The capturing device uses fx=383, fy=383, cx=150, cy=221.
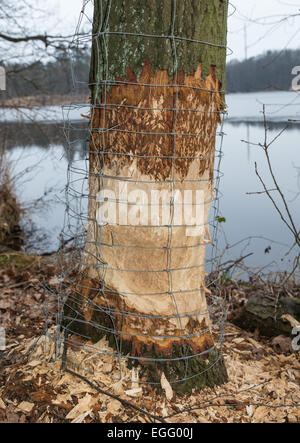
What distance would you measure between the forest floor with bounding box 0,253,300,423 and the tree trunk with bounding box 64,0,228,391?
0.11m

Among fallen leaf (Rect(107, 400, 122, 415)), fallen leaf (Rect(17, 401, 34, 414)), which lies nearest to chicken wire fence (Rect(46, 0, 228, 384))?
fallen leaf (Rect(107, 400, 122, 415))

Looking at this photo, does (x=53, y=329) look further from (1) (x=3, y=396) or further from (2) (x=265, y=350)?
(2) (x=265, y=350)

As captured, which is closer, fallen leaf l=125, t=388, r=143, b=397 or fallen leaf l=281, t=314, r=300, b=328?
fallen leaf l=125, t=388, r=143, b=397

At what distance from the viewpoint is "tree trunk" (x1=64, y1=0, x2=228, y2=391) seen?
184 centimetres

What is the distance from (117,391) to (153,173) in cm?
109

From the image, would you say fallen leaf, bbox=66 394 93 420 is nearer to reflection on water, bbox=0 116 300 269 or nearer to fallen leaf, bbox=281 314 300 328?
fallen leaf, bbox=281 314 300 328

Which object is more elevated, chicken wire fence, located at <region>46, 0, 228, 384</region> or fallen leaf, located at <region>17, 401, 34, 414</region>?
chicken wire fence, located at <region>46, 0, 228, 384</region>

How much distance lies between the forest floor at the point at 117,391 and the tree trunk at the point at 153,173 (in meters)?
0.11

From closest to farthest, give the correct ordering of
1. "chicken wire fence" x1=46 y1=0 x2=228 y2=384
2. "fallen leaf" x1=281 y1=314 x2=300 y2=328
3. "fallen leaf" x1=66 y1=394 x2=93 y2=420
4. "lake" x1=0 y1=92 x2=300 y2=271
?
"fallen leaf" x1=66 y1=394 x2=93 y2=420 < "chicken wire fence" x1=46 y1=0 x2=228 y2=384 < "fallen leaf" x1=281 y1=314 x2=300 y2=328 < "lake" x1=0 y1=92 x2=300 y2=271

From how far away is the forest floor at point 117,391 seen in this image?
1798mm

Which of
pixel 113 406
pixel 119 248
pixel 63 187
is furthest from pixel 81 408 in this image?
pixel 63 187

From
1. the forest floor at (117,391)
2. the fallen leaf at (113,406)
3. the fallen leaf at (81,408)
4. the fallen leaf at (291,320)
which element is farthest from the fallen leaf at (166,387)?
the fallen leaf at (291,320)

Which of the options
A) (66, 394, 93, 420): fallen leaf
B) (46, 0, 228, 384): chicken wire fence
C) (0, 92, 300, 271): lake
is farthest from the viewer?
(0, 92, 300, 271): lake

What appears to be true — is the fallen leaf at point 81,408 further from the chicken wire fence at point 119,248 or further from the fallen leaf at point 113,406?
the chicken wire fence at point 119,248
